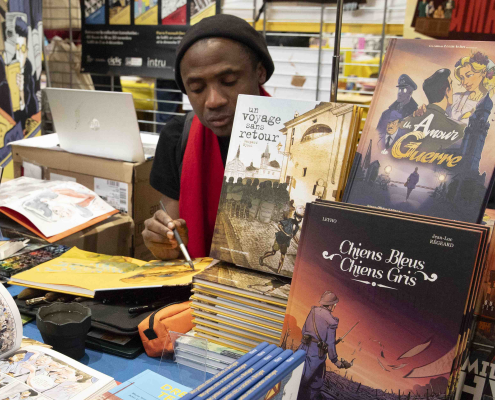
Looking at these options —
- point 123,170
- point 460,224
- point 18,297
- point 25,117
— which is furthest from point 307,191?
point 25,117

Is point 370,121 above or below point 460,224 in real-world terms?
above

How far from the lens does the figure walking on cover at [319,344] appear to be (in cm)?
67

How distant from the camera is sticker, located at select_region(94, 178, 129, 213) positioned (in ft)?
5.76

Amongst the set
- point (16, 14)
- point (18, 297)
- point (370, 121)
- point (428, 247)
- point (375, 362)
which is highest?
point (16, 14)

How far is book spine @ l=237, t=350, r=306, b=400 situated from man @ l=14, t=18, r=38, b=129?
2.28 metres

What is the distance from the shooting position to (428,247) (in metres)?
0.61

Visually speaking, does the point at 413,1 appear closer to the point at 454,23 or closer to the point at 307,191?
the point at 454,23

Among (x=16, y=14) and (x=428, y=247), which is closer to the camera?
(x=428, y=247)

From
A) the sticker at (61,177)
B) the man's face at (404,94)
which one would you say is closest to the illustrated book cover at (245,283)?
the man's face at (404,94)

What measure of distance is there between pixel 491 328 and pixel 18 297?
3.21ft

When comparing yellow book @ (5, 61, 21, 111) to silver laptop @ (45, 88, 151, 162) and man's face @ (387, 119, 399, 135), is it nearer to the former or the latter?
silver laptop @ (45, 88, 151, 162)

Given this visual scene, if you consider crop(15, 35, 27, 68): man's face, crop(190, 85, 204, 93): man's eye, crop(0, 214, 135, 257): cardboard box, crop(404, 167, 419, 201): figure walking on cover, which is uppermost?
crop(15, 35, 27, 68): man's face

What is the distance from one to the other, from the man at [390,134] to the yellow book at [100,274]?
0.50 metres

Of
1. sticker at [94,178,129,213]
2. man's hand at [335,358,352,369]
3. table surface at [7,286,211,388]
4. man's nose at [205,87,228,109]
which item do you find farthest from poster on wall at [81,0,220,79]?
man's hand at [335,358,352,369]
